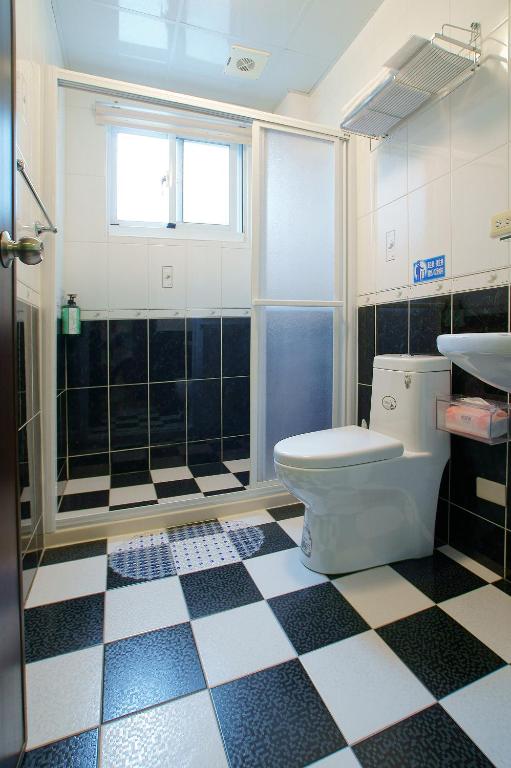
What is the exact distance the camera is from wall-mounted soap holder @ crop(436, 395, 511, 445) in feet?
3.94

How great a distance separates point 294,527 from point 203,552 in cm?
44

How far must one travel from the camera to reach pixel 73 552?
61.1 inches

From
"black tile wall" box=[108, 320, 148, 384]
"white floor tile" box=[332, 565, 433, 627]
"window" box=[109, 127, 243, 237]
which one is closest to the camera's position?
"white floor tile" box=[332, 565, 433, 627]

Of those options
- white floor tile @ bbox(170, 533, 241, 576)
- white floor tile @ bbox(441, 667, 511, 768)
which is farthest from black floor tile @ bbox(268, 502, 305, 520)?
white floor tile @ bbox(441, 667, 511, 768)

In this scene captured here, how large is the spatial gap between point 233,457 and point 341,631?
5.47 feet

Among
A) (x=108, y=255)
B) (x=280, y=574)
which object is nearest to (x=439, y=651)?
(x=280, y=574)

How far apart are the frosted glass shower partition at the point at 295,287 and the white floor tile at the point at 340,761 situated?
4.01ft

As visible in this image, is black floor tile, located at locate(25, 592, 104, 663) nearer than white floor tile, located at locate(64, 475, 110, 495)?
Yes

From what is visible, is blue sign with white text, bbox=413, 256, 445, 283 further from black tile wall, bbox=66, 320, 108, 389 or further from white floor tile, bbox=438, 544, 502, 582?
black tile wall, bbox=66, 320, 108, 389

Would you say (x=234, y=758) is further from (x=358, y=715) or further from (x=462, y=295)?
(x=462, y=295)

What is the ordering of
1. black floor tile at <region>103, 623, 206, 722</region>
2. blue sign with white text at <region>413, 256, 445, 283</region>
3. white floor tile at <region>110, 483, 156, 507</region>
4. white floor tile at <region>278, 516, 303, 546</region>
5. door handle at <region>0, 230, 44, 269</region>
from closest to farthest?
door handle at <region>0, 230, 44, 269</region> → black floor tile at <region>103, 623, 206, 722</region> → blue sign with white text at <region>413, 256, 445, 283</region> → white floor tile at <region>278, 516, 303, 546</region> → white floor tile at <region>110, 483, 156, 507</region>

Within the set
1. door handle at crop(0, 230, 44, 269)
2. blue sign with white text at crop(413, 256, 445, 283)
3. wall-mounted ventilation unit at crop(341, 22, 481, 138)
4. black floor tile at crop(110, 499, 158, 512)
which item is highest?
wall-mounted ventilation unit at crop(341, 22, 481, 138)

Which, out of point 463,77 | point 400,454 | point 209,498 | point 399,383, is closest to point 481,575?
point 400,454

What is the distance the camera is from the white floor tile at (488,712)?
31.0 inches
